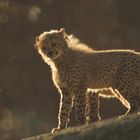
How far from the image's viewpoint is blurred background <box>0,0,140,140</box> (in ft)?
A: 105

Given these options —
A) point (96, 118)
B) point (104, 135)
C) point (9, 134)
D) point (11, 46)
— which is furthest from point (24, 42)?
point (104, 135)

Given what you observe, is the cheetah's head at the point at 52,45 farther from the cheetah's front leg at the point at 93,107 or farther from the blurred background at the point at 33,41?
the blurred background at the point at 33,41

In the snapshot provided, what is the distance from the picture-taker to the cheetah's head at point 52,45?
55.4 feet

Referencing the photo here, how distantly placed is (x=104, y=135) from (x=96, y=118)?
3.50 metres

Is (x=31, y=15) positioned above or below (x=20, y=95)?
above

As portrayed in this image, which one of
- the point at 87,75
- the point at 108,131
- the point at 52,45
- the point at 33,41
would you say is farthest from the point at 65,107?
the point at 33,41

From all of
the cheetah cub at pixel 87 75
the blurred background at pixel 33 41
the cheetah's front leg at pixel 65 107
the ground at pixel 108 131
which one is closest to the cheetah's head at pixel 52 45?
the cheetah cub at pixel 87 75

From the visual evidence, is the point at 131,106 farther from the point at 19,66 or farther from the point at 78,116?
the point at 19,66

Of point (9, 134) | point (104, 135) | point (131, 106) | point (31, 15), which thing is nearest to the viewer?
point (104, 135)

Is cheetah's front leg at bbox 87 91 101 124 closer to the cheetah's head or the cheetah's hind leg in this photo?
the cheetah's hind leg

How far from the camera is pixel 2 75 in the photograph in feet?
106

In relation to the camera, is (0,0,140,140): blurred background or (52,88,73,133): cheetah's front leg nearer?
(52,88,73,133): cheetah's front leg

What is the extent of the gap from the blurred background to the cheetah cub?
13.6 meters

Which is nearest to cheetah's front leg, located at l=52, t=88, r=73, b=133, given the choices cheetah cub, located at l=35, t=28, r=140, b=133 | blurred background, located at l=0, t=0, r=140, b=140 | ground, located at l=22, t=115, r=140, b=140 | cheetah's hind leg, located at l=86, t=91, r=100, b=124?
cheetah cub, located at l=35, t=28, r=140, b=133
